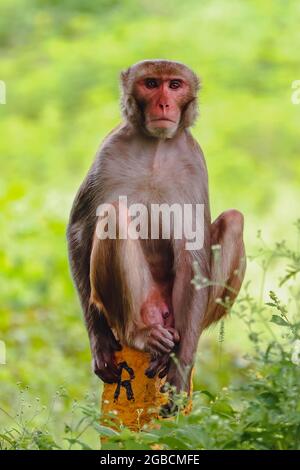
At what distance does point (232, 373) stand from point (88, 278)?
4808mm

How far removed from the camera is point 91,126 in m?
13.5

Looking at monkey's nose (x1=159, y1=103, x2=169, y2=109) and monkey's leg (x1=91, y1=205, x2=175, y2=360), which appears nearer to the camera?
monkey's leg (x1=91, y1=205, x2=175, y2=360)

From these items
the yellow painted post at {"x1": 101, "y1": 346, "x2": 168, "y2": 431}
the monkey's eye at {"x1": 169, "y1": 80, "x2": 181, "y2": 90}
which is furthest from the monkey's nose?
the yellow painted post at {"x1": 101, "y1": 346, "x2": 168, "y2": 431}

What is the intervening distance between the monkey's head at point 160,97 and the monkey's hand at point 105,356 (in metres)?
0.94

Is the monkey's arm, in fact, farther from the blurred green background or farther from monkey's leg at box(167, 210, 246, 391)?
the blurred green background

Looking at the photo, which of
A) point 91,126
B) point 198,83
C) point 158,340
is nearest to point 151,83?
point 198,83

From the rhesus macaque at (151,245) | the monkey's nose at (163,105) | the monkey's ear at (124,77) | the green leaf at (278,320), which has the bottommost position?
the green leaf at (278,320)

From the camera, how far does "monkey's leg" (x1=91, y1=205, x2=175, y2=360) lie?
496 cm

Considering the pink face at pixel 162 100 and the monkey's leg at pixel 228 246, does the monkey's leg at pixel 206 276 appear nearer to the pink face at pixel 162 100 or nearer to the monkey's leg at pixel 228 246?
the monkey's leg at pixel 228 246

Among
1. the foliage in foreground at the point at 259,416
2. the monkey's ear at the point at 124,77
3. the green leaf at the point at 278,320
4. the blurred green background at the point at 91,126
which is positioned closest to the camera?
the foliage in foreground at the point at 259,416

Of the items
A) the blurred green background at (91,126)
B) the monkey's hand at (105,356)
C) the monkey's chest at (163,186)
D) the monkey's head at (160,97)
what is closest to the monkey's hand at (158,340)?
the monkey's hand at (105,356)

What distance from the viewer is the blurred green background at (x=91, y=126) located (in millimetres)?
10547

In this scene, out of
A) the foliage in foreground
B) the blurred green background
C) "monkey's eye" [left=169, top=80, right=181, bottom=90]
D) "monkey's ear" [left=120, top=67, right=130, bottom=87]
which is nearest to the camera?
the foliage in foreground

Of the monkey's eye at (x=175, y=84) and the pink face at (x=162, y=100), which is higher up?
the monkey's eye at (x=175, y=84)
